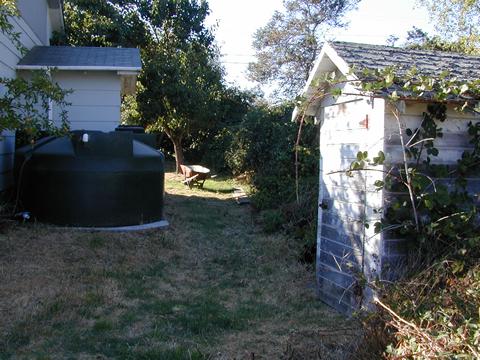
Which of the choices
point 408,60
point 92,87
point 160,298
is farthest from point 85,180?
point 408,60

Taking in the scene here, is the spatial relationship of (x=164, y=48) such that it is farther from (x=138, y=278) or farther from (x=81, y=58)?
(x=138, y=278)

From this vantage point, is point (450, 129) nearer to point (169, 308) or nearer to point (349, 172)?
point (349, 172)

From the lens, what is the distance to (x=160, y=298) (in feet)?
19.7

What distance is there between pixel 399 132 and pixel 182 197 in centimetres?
912

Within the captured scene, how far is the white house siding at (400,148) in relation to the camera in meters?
5.04

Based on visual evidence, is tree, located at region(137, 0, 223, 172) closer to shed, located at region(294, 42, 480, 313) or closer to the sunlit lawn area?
the sunlit lawn area

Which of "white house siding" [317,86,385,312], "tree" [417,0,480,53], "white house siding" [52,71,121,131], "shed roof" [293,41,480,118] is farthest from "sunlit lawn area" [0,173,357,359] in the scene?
"tree" [417,0,480,53]

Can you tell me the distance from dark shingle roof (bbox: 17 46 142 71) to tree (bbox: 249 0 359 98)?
18076mm

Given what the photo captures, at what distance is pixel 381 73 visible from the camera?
4.87m

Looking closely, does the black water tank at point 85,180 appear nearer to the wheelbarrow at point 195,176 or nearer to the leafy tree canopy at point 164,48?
the wheelbarrow at point 195,176

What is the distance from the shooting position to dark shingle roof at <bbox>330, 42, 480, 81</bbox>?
216 inches

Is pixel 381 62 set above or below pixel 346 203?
above

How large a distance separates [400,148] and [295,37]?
25946mm

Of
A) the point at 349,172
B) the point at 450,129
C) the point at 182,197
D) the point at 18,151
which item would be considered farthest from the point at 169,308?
the point at 182,197
